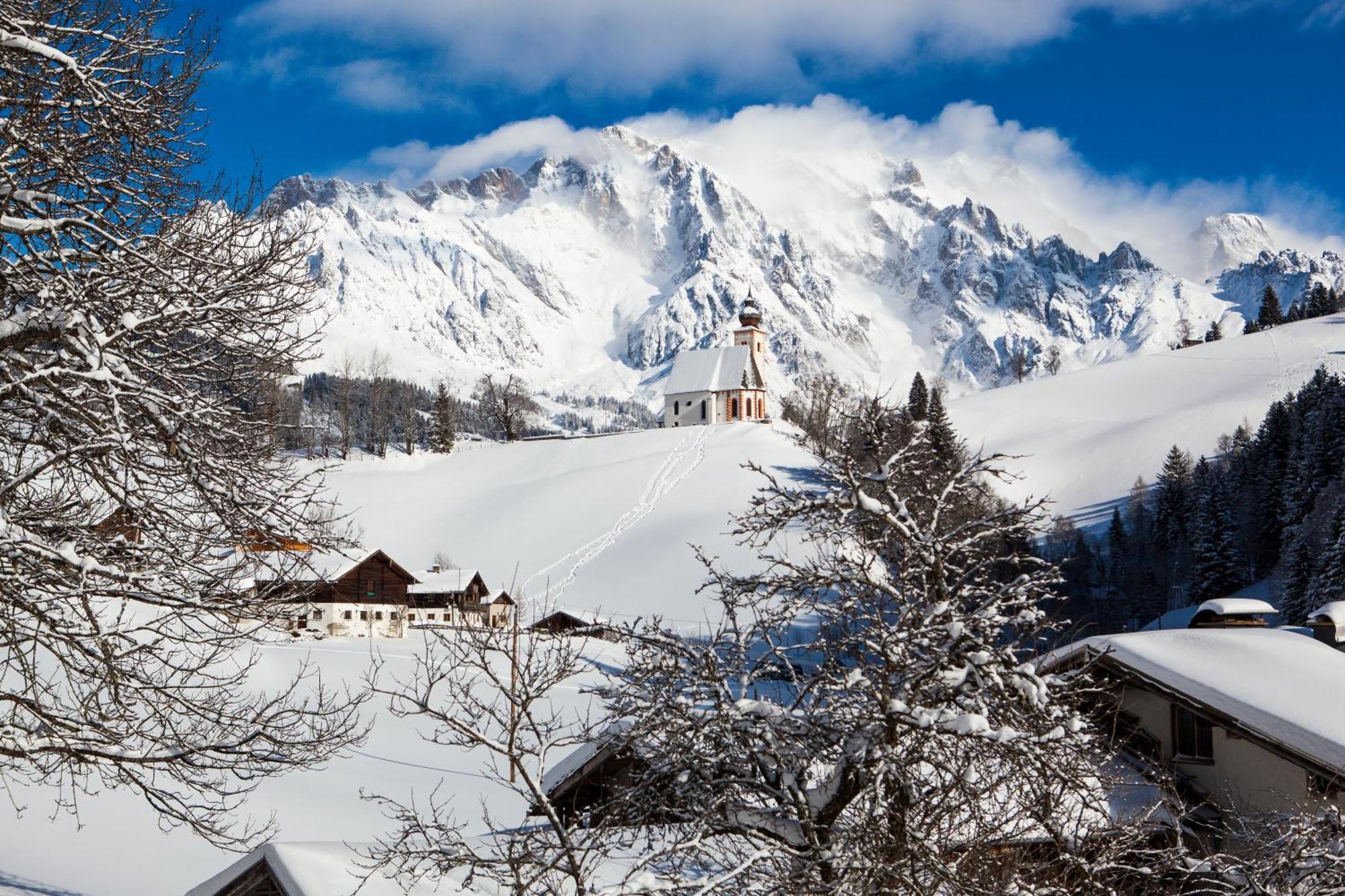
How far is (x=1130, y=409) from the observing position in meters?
119

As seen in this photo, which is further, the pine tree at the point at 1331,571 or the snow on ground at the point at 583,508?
the snow on ground at the point at 583,508

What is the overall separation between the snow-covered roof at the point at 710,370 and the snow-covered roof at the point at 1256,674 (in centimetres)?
9209

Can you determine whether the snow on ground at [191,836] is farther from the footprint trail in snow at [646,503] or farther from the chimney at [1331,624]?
the footprint trail in snow at [646,503]

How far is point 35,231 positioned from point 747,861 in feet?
19.4

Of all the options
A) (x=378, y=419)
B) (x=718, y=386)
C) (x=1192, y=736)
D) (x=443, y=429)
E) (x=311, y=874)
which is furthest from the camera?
(x=718, y=386)

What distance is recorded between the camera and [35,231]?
652 cm

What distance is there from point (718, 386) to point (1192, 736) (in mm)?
94764

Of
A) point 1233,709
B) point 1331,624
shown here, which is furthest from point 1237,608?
point 1233,709

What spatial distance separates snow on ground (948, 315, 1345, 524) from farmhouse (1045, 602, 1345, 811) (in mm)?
81299

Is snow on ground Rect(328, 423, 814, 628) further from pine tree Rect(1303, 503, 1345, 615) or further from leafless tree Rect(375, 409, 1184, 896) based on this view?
leafless tree Rect(375, 409, 1184, 896)

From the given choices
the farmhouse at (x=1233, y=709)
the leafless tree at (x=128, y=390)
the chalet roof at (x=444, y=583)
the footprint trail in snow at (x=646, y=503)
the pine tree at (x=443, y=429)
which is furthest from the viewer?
the pine tree at (x=443, y=429)

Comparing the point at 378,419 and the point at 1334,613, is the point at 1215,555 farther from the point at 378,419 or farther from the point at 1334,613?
the point at 378,419

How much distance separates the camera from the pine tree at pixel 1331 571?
145 feet

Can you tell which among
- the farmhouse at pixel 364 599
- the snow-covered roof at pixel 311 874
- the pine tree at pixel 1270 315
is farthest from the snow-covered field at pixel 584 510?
the pine tree at pixel 1270 315
